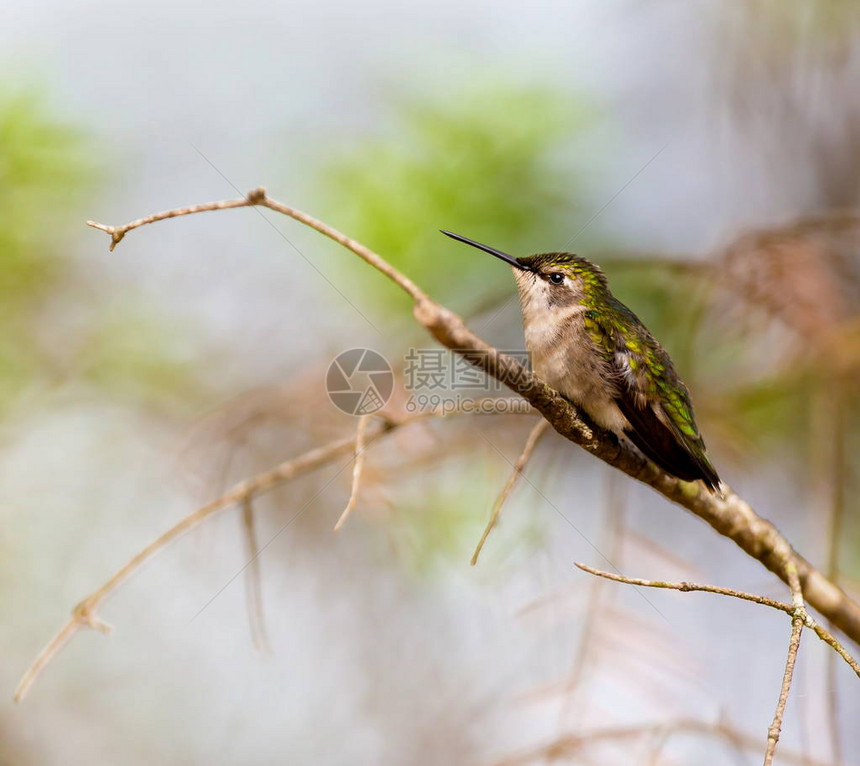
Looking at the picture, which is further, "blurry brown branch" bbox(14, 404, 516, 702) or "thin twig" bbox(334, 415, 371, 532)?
"blurry brown branch" bbox(14, 404, 516, 702)

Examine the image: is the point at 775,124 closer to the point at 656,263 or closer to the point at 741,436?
the point at 741,436

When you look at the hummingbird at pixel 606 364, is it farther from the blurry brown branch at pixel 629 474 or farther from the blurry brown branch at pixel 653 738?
the blurry brown branch at pixel 653 738

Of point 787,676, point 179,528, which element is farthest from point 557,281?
point 787,676

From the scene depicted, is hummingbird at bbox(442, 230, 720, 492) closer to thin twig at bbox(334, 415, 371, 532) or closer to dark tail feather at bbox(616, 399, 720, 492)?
dark tail feather at bbox(616, 399, 720, 492)

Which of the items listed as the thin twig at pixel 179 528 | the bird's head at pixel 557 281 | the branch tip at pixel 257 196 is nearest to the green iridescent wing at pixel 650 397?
the bird's head at pixel 557 281

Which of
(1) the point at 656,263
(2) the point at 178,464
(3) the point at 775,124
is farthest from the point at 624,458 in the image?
(3) the point at 775,124

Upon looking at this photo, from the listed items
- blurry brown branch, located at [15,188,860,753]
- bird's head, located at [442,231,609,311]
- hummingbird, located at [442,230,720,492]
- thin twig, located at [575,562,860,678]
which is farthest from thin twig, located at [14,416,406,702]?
bird's head, located at [442,231,609,311]

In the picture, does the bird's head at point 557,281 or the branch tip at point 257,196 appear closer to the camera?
the branch tip at point 257,196

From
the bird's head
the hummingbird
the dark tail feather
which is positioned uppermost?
the bird's head

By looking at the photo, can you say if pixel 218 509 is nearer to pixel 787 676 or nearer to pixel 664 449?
pixel 664 449
